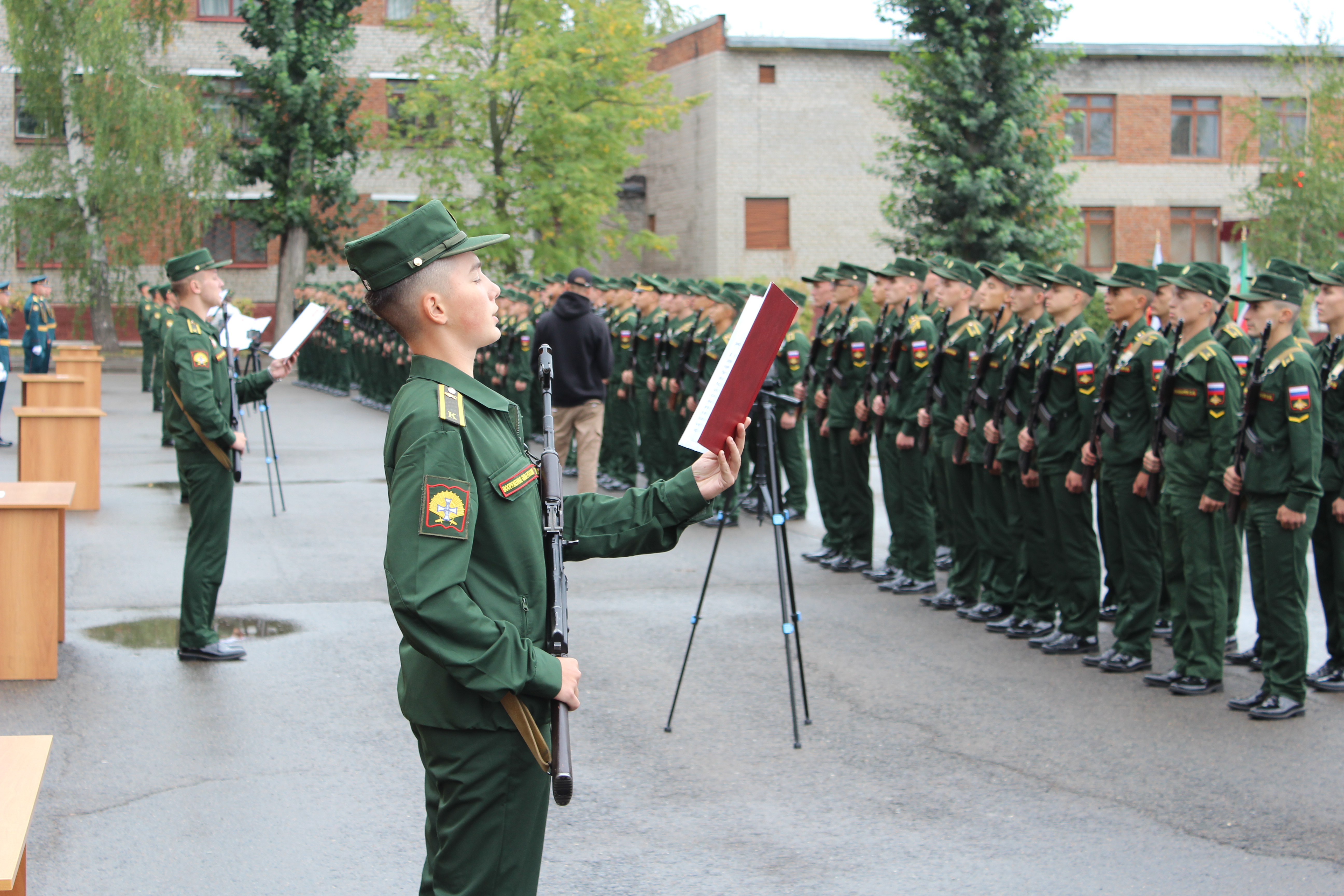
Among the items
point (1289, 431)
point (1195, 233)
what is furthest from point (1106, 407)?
point (1195, 233)

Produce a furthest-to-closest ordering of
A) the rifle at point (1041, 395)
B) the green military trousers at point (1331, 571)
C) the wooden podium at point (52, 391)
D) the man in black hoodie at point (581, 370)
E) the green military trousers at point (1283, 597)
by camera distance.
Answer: the wooden podium at point (52, 391), the man in black hoodie at point (581, 370), the rifle at point (1041, 395), the green military trousers at point (1331, 571), the green military trousers at point (1283, 597)

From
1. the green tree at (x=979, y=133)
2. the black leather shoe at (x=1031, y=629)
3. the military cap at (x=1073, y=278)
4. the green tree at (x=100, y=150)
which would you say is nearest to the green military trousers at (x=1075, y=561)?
the black leather shoe at (x=1031, y=629)

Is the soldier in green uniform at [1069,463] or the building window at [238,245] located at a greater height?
the building window at [238,245]

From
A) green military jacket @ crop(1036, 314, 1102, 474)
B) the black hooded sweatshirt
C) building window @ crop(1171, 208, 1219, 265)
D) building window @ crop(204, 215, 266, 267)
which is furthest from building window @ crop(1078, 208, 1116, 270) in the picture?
green military jacket @ crop(1036, 314, 1102, 474)

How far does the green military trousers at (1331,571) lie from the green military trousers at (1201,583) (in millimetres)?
680

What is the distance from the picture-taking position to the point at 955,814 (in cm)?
555

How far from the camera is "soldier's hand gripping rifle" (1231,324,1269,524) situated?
7152mm

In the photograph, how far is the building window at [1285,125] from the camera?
108 ft

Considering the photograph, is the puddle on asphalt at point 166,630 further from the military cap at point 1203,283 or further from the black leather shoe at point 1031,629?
the military cap at point 1203,283

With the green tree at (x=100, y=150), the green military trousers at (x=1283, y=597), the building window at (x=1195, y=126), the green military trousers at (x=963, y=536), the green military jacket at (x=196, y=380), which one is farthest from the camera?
the building window at (x=1195, y=126)

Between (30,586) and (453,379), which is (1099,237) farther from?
(453,379)

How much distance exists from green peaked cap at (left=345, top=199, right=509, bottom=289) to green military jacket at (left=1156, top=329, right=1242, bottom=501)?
527 centimetres

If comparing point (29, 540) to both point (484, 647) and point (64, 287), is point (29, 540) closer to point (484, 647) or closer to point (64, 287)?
point (484, 647)

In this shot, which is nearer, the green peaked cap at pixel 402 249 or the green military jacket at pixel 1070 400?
the green peaked cap at pixel 402 249
